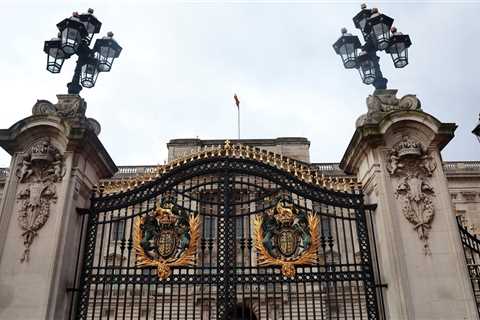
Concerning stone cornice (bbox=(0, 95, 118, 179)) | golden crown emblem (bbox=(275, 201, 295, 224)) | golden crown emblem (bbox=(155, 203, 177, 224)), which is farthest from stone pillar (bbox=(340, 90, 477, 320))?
stone cornice (bbox=(0, 95, 118, 179))

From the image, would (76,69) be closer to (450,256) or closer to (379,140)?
(379,140)

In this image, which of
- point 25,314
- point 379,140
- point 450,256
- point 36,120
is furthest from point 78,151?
point 450,256

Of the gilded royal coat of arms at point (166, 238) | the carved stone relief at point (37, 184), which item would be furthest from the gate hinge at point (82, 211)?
the gilded royal coat of arms at point (166, 238)

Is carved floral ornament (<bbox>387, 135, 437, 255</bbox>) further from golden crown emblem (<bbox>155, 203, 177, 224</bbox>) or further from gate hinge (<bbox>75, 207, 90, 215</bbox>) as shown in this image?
gate hinge (<bbox>75, 207, 90, 215</bbox>)

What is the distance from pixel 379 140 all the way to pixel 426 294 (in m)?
2.97

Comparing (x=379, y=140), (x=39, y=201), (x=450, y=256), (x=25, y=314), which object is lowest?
(x=25, y=314)

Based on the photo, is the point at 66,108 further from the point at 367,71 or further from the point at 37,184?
the point at 367,71

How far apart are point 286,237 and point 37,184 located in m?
4.95

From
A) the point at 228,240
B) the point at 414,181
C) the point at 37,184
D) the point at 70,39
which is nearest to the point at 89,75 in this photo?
the point at 70,39

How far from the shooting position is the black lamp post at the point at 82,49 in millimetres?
9023

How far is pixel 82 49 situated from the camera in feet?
30.7

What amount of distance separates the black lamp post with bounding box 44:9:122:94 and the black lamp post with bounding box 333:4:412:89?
16.9 ft

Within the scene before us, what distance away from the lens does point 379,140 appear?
8445mm

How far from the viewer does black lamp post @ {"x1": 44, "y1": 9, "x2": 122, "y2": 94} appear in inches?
355
